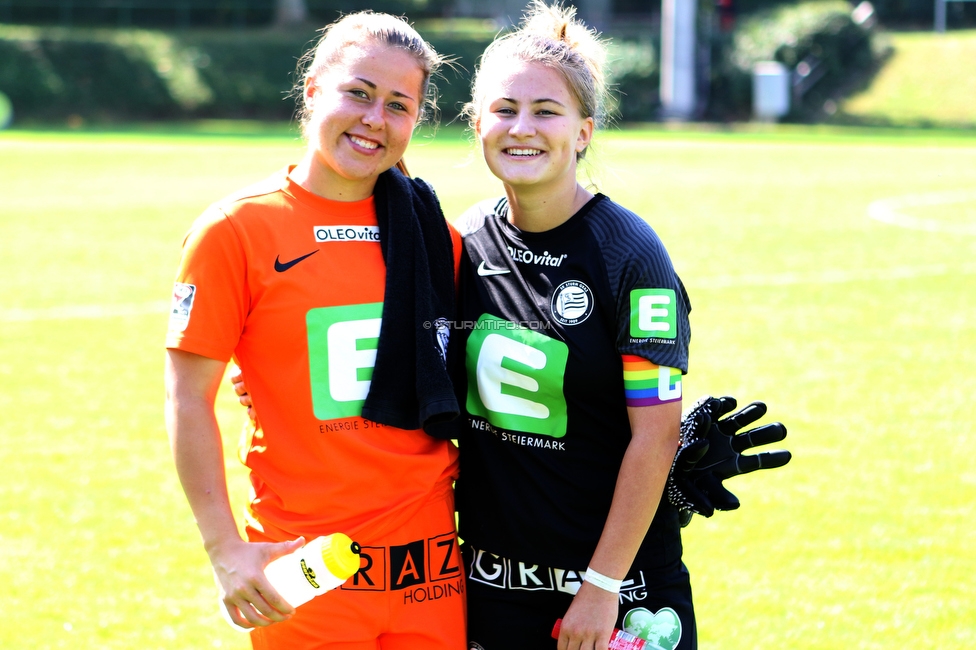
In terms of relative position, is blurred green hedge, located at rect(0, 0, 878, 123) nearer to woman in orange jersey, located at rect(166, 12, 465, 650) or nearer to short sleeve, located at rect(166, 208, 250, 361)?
woman in orange jersey, located at rect(166, 12, 465, 650)

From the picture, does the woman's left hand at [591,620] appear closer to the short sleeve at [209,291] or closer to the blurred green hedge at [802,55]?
the short sleeve at [209,291]

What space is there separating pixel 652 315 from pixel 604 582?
2.42ft

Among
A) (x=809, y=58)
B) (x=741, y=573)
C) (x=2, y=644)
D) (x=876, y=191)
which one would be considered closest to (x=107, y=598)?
(x=2, y=644)

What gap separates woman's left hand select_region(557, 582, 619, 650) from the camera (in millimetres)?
3020

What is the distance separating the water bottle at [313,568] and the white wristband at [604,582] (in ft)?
2.12

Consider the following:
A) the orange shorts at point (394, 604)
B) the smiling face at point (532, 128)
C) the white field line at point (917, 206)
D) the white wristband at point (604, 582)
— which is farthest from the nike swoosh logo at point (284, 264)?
the white field line at point (917, 206)

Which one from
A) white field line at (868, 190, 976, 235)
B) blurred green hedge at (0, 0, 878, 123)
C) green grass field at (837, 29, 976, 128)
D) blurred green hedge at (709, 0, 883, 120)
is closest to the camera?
white field line at (868, 190, 976, 235)

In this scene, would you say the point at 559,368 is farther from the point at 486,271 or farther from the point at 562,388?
the point at 486,271

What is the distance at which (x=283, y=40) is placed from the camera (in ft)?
141

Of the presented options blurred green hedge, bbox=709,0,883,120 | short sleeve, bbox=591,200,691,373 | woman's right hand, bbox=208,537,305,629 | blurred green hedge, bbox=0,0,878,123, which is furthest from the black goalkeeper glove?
blurred green hedge, bbox=709,0,883,120

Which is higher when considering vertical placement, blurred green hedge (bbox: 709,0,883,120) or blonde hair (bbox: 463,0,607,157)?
blonde hair (bbox: 463,0,607,157)

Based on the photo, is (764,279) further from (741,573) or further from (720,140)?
(720,140)

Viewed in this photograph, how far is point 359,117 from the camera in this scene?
3088mm

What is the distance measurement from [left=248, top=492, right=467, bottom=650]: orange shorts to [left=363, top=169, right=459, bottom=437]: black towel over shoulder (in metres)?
0.30
